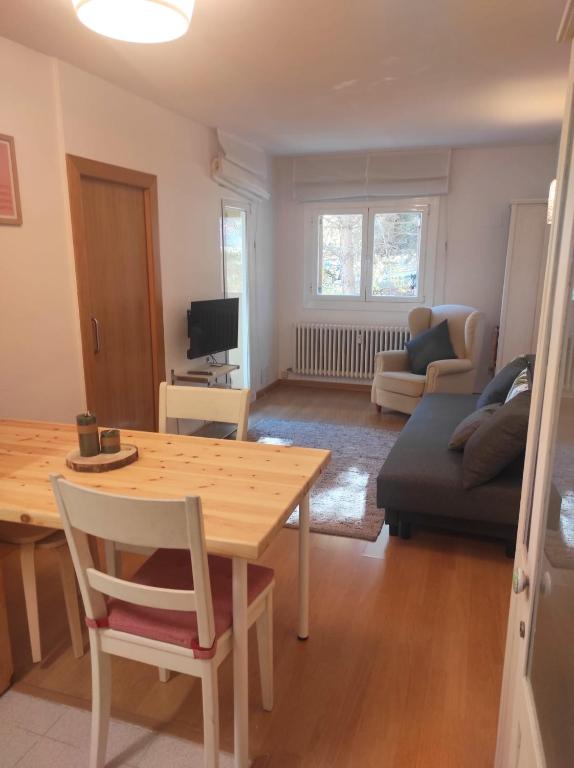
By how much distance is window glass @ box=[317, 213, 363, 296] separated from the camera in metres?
5.89

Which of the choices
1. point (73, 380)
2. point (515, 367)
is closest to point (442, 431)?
point (515, 367)

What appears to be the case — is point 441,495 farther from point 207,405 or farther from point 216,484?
point 216,484

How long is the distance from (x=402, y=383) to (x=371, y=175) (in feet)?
7.47

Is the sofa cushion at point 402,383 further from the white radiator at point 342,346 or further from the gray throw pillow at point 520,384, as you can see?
the gray throw pillow at point 520,384

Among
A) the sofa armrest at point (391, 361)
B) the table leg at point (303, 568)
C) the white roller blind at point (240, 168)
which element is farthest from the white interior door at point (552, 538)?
the sofa armrest at point (391, 361)

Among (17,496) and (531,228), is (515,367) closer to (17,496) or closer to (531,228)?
(531,228)

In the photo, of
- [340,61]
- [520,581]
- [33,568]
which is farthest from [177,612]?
[340,61]

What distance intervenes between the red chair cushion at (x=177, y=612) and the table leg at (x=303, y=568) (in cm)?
27

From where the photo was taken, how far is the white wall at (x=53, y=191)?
2719 mm

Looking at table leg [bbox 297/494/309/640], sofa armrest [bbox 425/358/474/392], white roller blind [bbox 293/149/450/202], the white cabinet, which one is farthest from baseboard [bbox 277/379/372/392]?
table leg [bbox 297/494/309/640]

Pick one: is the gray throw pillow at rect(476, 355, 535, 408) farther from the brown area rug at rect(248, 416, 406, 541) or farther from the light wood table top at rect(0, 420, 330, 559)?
the light wood table top at rect(0, 420, 330, 559)

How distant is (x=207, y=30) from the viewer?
2.49 m

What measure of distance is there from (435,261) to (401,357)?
1251 mm

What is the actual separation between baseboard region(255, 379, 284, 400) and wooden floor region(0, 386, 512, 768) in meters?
3.19
